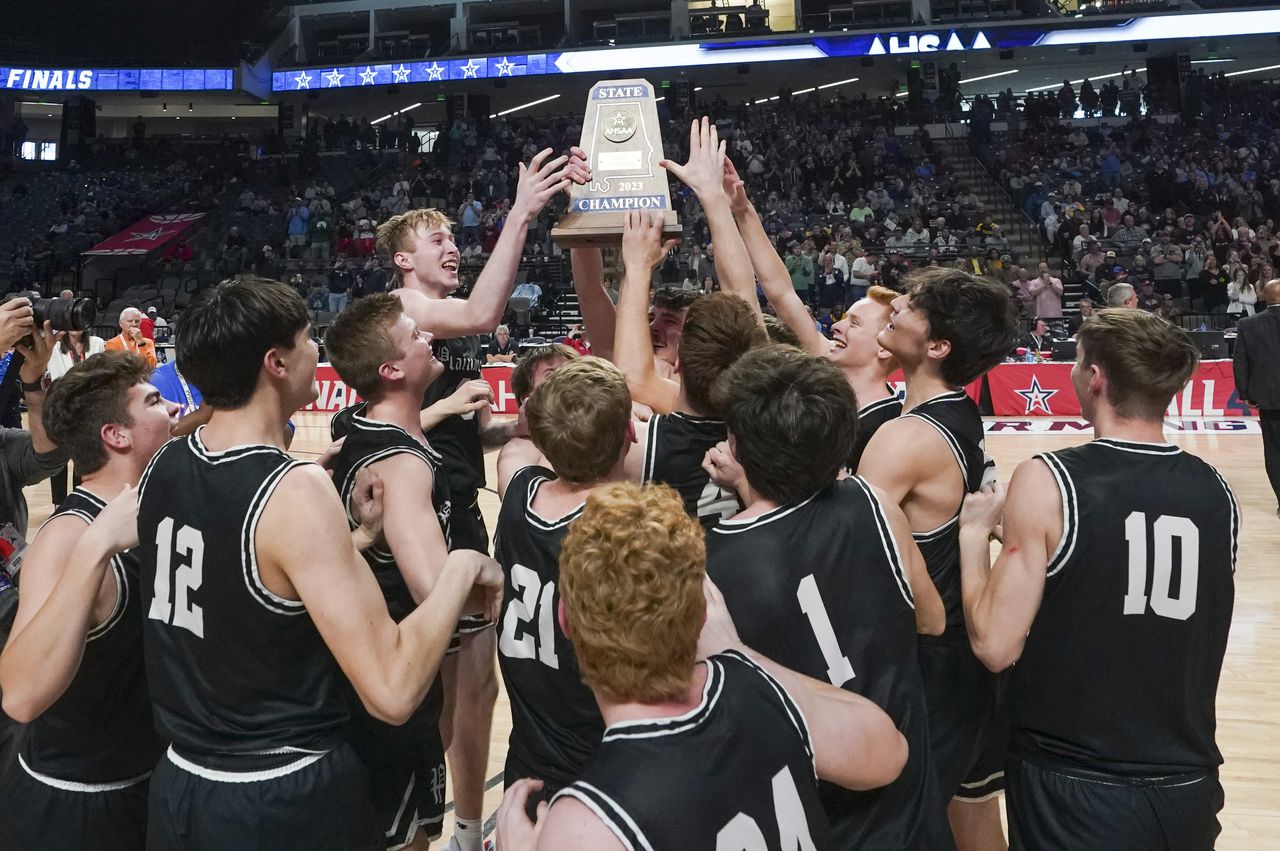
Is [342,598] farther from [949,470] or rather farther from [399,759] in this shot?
[949,470]

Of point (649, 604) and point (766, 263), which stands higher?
point (766, 263)

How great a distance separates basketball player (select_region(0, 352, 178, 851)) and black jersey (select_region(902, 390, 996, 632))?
196 cm

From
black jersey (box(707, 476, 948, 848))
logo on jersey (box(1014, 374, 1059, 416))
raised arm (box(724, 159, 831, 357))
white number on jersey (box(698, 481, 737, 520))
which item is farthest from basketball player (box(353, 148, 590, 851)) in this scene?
logo on jersey (box(1014, 374, 1059, 416))

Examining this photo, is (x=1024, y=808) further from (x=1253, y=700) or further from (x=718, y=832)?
(x=1253, y=700)

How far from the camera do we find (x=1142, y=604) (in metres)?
2.30

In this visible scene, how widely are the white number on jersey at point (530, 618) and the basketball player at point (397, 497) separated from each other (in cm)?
39

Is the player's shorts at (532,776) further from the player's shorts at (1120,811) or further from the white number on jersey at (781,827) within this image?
the player's shorts at (1120,811)

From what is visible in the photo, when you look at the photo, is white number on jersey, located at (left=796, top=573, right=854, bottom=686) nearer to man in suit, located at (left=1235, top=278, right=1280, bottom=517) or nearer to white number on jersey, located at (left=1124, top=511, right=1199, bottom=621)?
white number on jersey, located at (left=1124, top=511, right=1199, bottom=621)

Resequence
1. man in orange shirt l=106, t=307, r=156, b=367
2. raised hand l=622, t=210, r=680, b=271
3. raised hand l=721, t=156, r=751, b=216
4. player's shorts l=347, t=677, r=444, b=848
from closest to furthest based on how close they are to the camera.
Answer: player's shorts l=347, t=677, r=444, b=848 → raised hand l=622, t=210, r=680, b=271 → raised hand l=721, t=156, r=751, b=216 → man in orange shirt l=106, t=307, r=156, b=367

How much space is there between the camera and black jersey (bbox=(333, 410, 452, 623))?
2.89 meters

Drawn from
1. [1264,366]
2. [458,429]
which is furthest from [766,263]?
[1264,366]

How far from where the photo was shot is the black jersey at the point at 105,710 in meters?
2.36

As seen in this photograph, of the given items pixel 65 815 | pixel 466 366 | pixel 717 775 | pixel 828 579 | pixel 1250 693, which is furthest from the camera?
pixel 1250 693

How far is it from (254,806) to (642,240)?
1.95 metres
